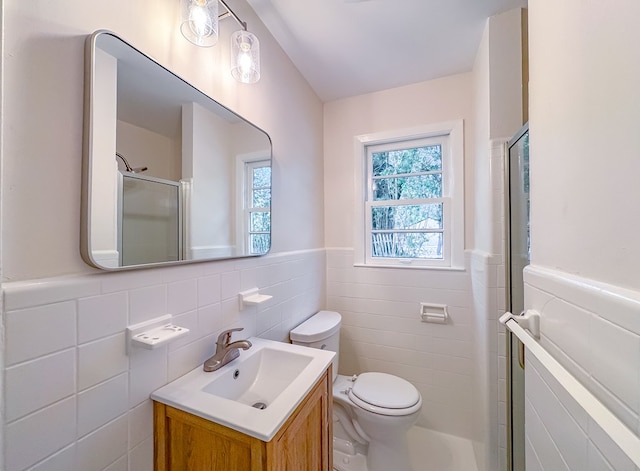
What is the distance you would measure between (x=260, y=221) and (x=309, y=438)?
3.11 feet

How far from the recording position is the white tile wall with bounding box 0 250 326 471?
0.54 metres

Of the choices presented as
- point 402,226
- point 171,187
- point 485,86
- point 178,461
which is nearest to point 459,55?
point 485,86

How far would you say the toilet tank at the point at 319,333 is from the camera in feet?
5.00

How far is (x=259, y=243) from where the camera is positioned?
132 cm

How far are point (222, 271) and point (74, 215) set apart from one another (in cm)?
52

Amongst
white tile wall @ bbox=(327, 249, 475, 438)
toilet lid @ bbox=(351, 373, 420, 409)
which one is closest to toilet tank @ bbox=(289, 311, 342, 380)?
toilet lid @ bbox=(351, 373, 420, 409)

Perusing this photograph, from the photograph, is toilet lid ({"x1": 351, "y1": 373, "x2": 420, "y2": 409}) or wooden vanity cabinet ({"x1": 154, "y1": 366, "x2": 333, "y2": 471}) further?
toilet lid ({"x1": 351, "y1": 373, "x2": 420, "y2": 409})

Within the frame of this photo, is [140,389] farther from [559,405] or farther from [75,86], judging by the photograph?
[559,405]

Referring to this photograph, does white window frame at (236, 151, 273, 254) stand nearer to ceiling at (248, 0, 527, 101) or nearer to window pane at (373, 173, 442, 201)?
ceiling at (248, 0, 527, 101)

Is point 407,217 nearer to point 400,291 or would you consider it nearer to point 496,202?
point 400,291

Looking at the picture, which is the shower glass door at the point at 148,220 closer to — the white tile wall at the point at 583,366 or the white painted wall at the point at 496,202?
the white tile wall at the point at 583,366

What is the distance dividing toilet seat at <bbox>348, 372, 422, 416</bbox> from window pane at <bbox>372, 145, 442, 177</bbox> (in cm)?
152

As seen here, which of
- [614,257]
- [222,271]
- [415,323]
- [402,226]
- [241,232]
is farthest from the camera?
[402,226]

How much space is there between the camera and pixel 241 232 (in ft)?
3.98
